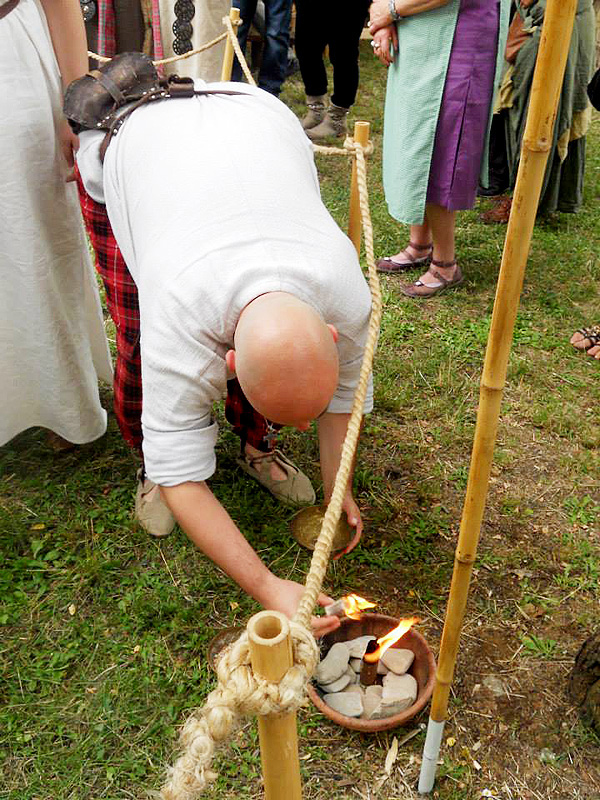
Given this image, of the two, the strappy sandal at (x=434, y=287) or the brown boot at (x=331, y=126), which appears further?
the brown boot at (x=331, y=126)

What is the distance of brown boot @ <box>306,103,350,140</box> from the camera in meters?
5.84

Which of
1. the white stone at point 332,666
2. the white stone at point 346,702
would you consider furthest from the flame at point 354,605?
the white stone at point 346,702

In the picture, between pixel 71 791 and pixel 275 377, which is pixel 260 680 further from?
pixel 71 791

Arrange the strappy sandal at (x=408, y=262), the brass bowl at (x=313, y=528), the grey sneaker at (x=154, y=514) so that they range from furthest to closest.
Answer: the strappy sandal at (x=408, y=262)
the grey sneaker at (x=154, y=514)
the brass bowl at (x=313, y=528)

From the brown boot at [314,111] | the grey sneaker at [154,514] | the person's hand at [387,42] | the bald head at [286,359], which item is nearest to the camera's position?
the bald head at [286,359]

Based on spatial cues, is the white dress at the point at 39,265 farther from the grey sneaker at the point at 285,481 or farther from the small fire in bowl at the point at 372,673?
the small fire in bowl at the point at 372,673

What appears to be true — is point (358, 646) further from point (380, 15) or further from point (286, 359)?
point (380, 15)

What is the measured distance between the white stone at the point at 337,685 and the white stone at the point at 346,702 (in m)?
0.01

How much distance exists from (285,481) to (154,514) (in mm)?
475

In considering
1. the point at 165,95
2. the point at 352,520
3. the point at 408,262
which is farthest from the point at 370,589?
the point at 408,262

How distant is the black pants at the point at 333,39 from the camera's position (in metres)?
5.27

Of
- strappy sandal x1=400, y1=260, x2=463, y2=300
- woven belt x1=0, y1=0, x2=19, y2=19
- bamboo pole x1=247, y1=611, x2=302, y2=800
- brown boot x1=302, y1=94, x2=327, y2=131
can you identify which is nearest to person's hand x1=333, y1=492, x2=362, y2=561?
bamboo pole x1=247, y1=611, x2=302, y2=800

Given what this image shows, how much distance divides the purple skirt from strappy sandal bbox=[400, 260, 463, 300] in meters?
0.42

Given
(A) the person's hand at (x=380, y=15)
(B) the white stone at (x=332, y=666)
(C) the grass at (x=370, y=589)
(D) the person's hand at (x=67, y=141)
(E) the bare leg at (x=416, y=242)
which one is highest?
(A) the person's hand at (x=380, y=15)
